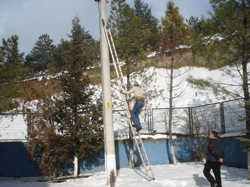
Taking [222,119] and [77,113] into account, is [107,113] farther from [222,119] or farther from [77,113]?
[222,119]

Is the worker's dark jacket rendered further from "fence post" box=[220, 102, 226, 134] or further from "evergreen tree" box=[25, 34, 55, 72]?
"evergreen tree" box=[25, 34, 55, 72]

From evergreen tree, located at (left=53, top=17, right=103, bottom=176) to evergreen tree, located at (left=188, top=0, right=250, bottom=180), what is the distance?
15.6ft

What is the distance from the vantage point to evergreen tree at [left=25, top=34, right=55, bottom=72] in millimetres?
44469

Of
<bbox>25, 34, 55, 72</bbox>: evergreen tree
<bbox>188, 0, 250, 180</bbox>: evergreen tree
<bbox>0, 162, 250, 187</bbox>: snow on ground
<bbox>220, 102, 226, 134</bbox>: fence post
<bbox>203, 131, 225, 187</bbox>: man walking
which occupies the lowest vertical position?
<bbox>0, 162, 250, 187</bbox>: snow on ground

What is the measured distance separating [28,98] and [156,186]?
273 inches

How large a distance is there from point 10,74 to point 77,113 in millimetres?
4592

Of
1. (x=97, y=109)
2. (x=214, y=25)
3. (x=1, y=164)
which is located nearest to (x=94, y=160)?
(x=97, y=109)

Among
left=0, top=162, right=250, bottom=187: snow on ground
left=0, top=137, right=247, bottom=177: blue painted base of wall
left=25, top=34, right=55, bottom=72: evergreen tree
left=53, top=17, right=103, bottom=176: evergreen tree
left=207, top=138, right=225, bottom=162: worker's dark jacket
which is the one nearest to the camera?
left=207, top=138, right=225, bottom=162: worker's dark jacket

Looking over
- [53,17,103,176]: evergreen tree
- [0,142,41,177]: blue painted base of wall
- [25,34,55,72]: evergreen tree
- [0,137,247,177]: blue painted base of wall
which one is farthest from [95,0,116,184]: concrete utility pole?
[25,34,55,72]: evergreen tree

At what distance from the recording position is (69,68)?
12188 millimetres

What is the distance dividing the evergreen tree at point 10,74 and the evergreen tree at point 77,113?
8.91 ft

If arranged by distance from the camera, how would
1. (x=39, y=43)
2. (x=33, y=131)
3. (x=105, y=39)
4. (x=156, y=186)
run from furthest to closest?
(x=39, y=43), (x=33, y=131), (x=105, y=39), (x=156, y=186)

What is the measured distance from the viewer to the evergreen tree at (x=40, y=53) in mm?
44469

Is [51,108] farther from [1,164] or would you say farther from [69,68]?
[1,164]
